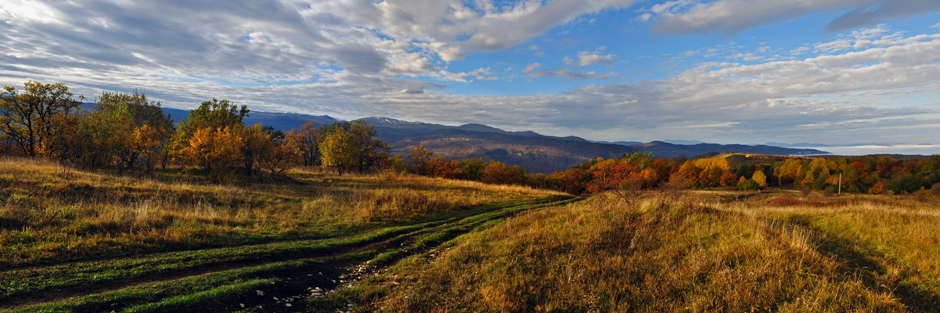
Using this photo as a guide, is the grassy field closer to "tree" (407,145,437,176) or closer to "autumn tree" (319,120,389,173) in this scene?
"autumn tree" (319,120,389,173)

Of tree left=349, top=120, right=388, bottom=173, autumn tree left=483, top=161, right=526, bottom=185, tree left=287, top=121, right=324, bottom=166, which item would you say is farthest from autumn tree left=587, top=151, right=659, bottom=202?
tree left=287, top=121, right=324, bottom=166

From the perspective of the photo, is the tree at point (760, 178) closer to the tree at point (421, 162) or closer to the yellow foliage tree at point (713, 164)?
the yellow foliage tree at point (713, 164)

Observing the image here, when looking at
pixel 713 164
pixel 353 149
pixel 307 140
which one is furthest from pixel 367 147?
pixel 713 164

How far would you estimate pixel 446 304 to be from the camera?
6.29 metres

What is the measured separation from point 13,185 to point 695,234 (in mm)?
24580

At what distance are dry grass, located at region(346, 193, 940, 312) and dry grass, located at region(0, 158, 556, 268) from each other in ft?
20.4

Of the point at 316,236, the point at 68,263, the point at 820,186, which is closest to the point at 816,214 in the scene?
the point at 316,236

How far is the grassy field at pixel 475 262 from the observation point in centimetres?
610

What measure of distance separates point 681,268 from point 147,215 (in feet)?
51.6

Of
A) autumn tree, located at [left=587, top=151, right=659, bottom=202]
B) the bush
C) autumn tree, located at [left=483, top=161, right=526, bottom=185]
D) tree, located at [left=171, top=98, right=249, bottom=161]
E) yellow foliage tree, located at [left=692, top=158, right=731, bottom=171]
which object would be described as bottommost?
the bush

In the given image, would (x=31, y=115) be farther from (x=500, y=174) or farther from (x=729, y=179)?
(x=729, y=179)

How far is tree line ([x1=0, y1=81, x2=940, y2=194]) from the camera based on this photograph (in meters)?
23.2

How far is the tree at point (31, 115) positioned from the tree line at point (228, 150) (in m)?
0.05

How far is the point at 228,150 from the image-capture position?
2506 centimetres
